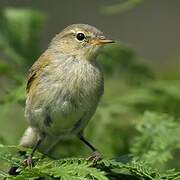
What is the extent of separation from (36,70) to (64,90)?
0.37 meters

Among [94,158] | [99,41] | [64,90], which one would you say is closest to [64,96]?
[64,90]

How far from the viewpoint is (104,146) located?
4.67 metres

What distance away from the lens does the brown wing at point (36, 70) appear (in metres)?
4.66

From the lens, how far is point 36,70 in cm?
469

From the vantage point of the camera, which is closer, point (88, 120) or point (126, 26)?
point (88, 120)

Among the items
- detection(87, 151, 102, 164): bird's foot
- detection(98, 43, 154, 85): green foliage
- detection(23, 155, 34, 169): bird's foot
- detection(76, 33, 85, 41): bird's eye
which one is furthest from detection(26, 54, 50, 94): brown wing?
detection(23, 155, 34, 169): bird's foot

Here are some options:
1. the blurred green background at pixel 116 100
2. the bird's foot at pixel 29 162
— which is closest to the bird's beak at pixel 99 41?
the blurred green background at pixel 116 100

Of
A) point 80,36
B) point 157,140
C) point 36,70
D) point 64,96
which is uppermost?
point 80,36

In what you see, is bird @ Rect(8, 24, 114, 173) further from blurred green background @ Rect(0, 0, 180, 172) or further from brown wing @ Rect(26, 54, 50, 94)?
blurred green background @ Rect(0, 0, 180, 172)

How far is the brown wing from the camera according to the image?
4658 mm

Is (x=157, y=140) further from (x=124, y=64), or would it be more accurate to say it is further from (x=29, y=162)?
(x=124, y=64)

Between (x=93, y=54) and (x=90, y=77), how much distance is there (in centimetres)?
28

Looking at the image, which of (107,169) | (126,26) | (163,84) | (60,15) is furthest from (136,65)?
(126,26)

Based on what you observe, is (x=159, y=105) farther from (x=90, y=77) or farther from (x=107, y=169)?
(x=107, y=169)
